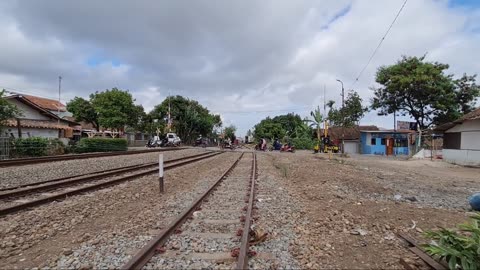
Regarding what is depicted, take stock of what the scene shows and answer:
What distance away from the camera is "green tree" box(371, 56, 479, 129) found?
3909 cm

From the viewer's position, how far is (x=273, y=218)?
6.54m

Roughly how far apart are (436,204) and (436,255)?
503cm

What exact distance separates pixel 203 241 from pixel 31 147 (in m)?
22.2

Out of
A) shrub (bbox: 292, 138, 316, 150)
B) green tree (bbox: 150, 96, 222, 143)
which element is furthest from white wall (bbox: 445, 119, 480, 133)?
green tree (bbox: 150, 96, 222, 143)

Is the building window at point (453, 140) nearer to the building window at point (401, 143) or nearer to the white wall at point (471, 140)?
the white wall at point (471, 140)

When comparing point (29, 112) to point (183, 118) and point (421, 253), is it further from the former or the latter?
point (421, 253)

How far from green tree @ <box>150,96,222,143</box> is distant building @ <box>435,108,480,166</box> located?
47.7 meters

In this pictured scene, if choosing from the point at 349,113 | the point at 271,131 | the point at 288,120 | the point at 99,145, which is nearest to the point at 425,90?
the point at 349,113

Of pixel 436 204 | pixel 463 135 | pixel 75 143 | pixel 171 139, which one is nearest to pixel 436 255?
pixel 436 204

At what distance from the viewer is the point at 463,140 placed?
80.0 feet

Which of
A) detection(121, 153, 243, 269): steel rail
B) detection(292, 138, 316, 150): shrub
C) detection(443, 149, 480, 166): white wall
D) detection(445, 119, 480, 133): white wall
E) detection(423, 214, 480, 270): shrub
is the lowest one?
detection(121, 153, 243, 269): steel rail

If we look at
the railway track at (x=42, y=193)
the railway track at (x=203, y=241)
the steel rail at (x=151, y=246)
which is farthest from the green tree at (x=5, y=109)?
the steel rail at (x=151, y=246)

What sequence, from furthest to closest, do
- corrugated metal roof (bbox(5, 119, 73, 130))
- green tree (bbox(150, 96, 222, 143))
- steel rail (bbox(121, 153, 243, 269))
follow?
green tree (bbox(150, 96, 222, 143)) < corrugated metal roof (bbox(5, 119, 73, 130)) < steel rail (bbox(121, 153, 243, 269))

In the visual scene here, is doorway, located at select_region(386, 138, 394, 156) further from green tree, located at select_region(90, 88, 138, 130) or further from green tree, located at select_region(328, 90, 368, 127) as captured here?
green tree, located at select_region(90, 88, 138, 130)
